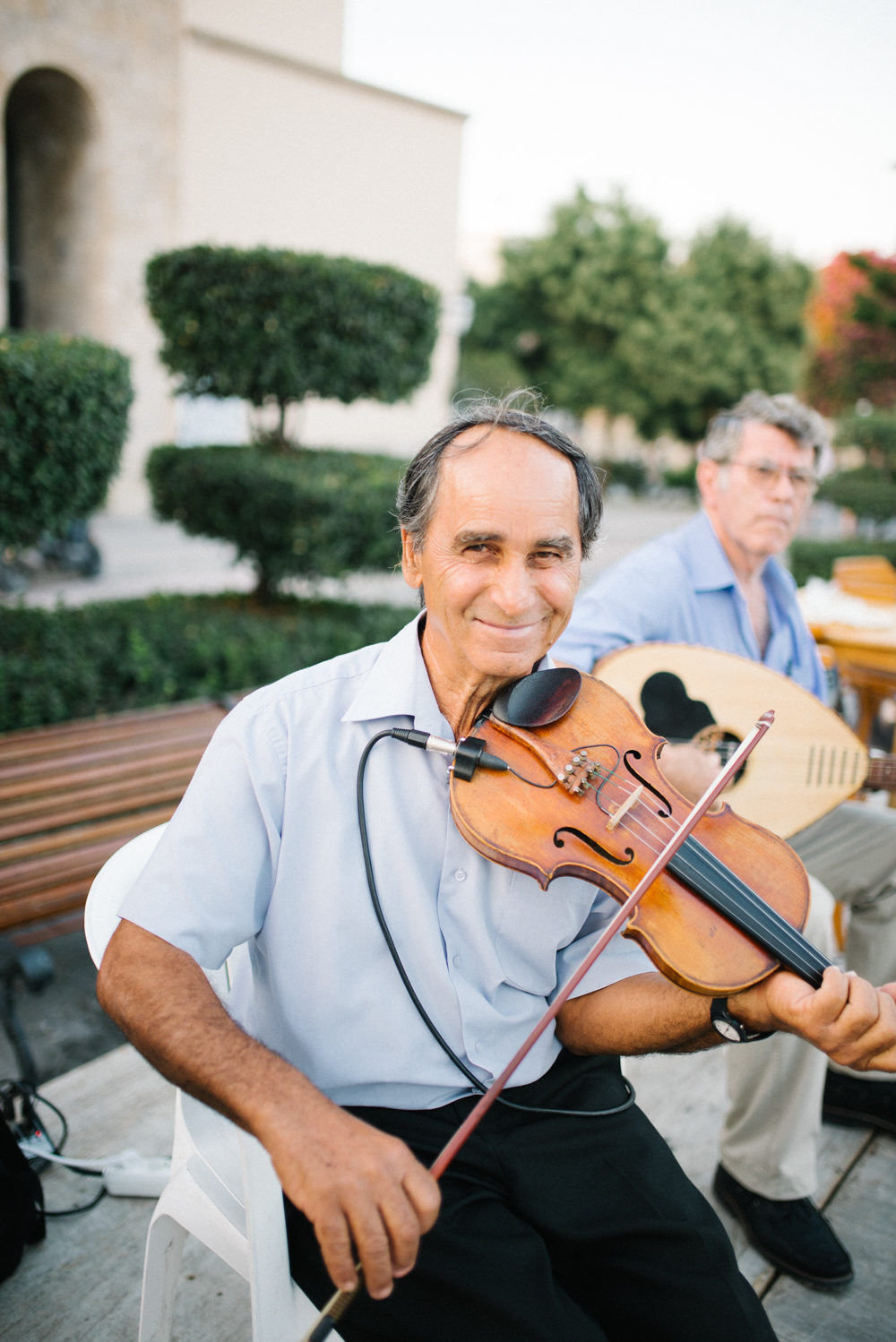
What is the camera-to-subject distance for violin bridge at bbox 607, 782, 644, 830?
1.39 m

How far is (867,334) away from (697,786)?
2211 cm

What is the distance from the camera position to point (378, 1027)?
1.41 metres

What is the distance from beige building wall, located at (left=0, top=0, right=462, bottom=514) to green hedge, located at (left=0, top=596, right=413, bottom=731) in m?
7.35

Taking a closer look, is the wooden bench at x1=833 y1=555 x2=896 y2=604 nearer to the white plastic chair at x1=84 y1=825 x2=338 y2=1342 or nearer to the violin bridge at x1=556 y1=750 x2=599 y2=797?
the violin bridge at x1=556 y1=750 x2=599 y2=797

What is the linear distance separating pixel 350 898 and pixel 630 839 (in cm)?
44

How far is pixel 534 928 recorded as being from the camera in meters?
1.50

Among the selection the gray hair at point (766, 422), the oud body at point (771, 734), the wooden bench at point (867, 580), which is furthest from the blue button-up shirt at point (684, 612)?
the wooden bench at point (867, 580)

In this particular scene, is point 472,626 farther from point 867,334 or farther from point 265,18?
point 867,334

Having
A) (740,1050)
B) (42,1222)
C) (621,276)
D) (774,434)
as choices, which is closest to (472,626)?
(740,1050)

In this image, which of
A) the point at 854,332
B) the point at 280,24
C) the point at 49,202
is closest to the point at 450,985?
the point at 49,202

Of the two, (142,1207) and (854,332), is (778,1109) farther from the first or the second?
(854,332)

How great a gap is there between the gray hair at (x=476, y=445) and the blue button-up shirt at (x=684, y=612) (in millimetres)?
992

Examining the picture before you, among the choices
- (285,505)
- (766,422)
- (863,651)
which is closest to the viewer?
(766,422)

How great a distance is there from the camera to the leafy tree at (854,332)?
36.5ft
